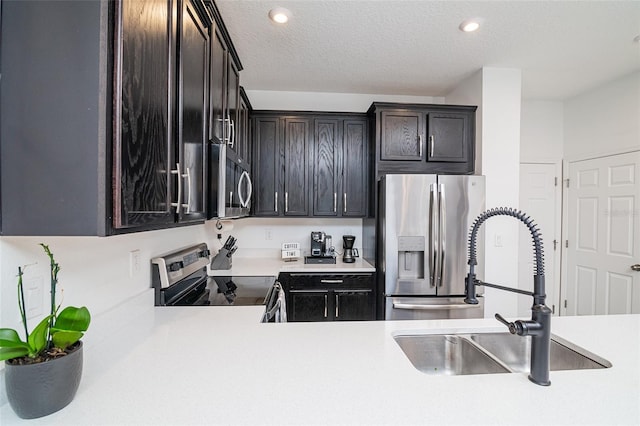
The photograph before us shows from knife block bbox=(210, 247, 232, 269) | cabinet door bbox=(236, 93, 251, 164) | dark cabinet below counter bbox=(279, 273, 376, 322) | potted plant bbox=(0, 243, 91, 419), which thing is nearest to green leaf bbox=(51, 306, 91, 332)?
potted plant bbox=(0, 243, 91, 419)

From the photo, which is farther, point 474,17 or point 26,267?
point 474,17

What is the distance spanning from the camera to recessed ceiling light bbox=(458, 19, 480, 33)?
1.96m

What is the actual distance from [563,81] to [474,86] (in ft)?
3.14

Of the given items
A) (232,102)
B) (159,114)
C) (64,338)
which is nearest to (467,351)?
(64,338)

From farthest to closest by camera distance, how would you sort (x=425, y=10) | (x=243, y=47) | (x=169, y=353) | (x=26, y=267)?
(x=243, y=47) < (x=425, y=10) < (x=169, y=353) < (x=26, y=267)

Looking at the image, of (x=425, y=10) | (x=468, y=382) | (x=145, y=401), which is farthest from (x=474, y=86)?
(x=145, y=401)

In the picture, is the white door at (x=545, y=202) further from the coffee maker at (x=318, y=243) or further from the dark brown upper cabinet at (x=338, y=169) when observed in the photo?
the coffee maker at (x=318, y=243)

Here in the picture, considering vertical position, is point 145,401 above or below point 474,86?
below

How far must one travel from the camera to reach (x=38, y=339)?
67cm

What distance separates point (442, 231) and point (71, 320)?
236 cm

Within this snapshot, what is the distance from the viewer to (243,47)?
2311 mm

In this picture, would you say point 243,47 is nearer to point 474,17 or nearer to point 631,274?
point 474,17

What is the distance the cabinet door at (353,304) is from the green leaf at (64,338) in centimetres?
209

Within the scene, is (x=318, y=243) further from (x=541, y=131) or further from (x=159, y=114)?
(x=541, y=131)
